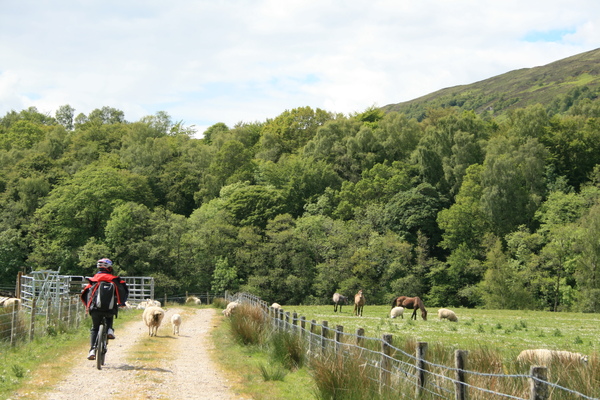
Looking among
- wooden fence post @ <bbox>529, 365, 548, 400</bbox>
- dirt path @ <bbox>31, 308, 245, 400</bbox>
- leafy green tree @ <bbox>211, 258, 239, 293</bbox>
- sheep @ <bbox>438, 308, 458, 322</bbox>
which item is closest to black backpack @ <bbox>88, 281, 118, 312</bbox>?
dirt path @ <bbox>31, 308, 245, 400</bbox>

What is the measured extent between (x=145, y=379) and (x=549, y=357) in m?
7.79

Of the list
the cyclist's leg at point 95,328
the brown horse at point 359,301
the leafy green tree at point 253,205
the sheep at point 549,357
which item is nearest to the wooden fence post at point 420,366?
the sheep at point 549,357

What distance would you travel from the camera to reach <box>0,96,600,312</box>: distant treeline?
7338cm

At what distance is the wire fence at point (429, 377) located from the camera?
7633 mm

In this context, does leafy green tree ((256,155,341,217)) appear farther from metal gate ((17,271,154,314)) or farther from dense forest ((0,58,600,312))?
metal gate ((17,271,154,314))

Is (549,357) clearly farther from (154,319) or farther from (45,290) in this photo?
(45,290)

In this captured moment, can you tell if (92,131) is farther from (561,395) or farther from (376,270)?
(561,395)

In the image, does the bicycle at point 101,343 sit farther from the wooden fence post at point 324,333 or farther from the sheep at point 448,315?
the sheep at point 448,315

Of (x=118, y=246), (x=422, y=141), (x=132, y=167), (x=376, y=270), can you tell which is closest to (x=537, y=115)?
(x=422, y=141)

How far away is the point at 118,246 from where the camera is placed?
74500mm

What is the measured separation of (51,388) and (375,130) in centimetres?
10458

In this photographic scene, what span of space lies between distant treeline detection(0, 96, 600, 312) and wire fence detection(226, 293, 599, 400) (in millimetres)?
55672

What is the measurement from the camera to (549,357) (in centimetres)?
1112

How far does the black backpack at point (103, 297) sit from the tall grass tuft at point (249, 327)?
624cm
